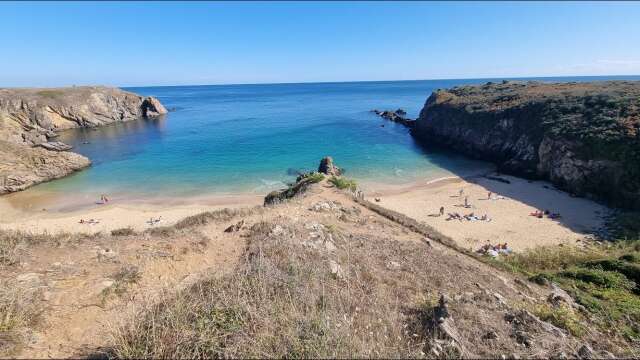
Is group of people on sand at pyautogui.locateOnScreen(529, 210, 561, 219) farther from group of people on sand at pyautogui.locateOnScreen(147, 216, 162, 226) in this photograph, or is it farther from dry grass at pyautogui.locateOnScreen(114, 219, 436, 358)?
group of people on sand at pyautogui.locateOnScreen(147, 216, 162, 226)

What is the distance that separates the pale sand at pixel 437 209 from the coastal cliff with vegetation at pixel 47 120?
389 centimetres

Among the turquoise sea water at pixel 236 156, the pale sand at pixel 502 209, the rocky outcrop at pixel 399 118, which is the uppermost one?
Result: the rocky outcrop at pixel 399 118

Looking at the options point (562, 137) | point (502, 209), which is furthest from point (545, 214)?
point (562, 137)

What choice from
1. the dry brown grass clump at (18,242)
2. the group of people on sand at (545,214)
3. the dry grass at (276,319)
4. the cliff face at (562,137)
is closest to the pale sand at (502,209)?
the group of people on sand at (545,214)

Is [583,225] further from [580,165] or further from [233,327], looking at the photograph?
[233,327]

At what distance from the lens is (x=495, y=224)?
22.9m

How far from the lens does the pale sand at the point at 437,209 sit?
21.2 meters

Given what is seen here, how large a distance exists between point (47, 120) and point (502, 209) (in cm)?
7991

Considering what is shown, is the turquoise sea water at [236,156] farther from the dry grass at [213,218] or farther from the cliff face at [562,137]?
the dry grass at [213,218]

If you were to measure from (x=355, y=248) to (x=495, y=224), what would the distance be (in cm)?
1657

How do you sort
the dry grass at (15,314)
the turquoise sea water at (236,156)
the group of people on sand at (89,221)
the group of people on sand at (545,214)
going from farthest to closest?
the turquoise sea water at (236,156)
the group of people on sand at (545,214)
the group of people on sand at (89,221)
the dry grass at (15,314)

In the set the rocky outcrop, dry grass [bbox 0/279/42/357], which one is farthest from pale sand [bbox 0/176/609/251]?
the rocky outcrop

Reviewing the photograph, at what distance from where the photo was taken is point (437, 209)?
2597 cm

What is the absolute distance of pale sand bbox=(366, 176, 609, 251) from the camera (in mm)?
20672
